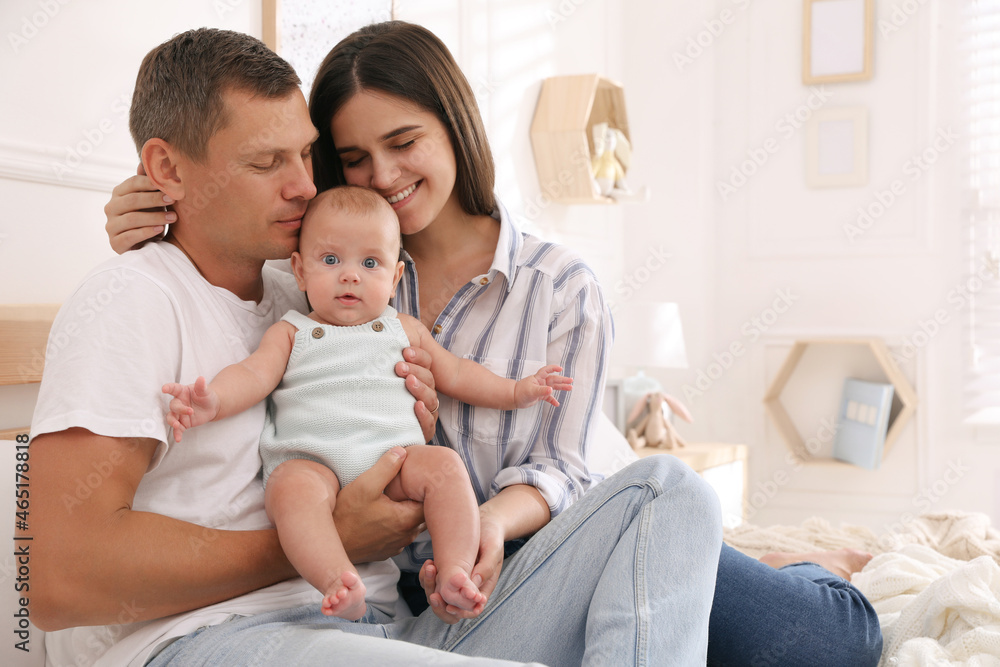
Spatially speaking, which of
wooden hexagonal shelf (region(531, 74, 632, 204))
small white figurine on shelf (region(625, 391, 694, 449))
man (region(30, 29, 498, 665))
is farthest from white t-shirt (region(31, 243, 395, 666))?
small white figurine on shelf (region(625, 391, 694, 449))

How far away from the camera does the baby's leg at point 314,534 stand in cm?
96

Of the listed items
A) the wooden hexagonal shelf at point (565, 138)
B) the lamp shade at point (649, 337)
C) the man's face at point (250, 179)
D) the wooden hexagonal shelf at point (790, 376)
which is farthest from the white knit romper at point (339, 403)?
the wooden hexagonal shelf at point (790, 376)

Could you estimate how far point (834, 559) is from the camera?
6.05 feet

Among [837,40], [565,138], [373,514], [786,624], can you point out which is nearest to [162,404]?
[373,514]

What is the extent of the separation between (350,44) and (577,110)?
1.72 meters

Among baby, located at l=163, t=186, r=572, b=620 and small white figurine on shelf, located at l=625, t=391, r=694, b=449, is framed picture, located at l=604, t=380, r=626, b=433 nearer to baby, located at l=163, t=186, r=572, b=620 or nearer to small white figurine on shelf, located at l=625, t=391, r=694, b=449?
small white figurine on shelf, located at l=625, t=391, r=694, b=449

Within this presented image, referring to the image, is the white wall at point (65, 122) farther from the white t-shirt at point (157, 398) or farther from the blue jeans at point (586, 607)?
the blue jeans at point (586, 607)

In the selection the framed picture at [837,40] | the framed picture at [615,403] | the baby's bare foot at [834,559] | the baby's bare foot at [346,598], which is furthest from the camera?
the framed picture at [837,40]

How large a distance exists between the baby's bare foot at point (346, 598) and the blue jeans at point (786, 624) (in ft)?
2.24

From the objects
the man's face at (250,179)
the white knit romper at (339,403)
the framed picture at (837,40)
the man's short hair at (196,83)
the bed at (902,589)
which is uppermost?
the framed picture at (837,40)

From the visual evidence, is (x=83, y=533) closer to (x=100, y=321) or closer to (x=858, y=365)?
(x=100, y=321)

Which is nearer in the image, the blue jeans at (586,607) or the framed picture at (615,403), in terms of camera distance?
the blue jeans at (586,607)

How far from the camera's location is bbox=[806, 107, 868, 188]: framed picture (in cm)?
366

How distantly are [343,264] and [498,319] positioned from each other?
1.10ft
